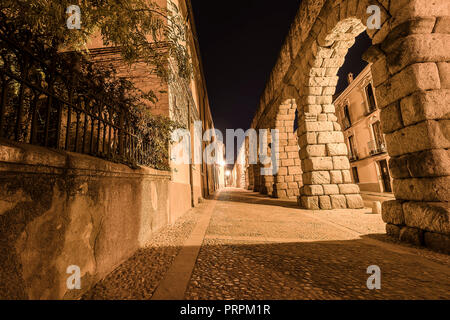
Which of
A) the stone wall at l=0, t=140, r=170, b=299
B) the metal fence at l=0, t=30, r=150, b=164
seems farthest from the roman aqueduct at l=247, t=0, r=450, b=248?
the metal fence at l=0, t=30, r=150, b=164

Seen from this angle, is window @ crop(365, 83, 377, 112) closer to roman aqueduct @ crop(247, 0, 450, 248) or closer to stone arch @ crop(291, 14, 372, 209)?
stone arch @ crop(291, 14, 372, 209)

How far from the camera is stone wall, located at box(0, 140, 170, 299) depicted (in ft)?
3.30

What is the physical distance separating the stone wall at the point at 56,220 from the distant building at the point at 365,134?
53.8ft

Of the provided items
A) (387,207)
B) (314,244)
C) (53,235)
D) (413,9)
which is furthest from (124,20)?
(387,207)

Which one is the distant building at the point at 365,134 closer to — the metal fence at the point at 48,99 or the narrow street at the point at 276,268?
the narrow street at the point at 276,268

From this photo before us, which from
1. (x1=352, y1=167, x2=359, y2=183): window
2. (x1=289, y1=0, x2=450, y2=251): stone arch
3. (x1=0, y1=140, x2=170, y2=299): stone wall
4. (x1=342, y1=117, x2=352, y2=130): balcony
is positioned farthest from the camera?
(x1=342, y1=117, x2=352, y2=130): balcony

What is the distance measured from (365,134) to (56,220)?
18529mm

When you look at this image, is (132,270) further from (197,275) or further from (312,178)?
(312,178)

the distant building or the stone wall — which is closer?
the stone wall

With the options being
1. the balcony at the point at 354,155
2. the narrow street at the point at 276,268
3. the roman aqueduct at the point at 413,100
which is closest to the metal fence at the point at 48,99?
the narrow street at the point at 276,268

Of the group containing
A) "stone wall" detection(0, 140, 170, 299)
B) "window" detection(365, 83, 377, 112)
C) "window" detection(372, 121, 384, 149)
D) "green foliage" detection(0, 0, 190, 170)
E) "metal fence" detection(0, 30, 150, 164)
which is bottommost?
"stone wall" detection(0, 140, 170, 299)

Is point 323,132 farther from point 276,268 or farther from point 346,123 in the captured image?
point 346,123

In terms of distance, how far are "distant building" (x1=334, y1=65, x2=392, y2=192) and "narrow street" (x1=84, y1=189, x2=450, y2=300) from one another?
14219 millimetres

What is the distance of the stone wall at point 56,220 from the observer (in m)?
1.01
